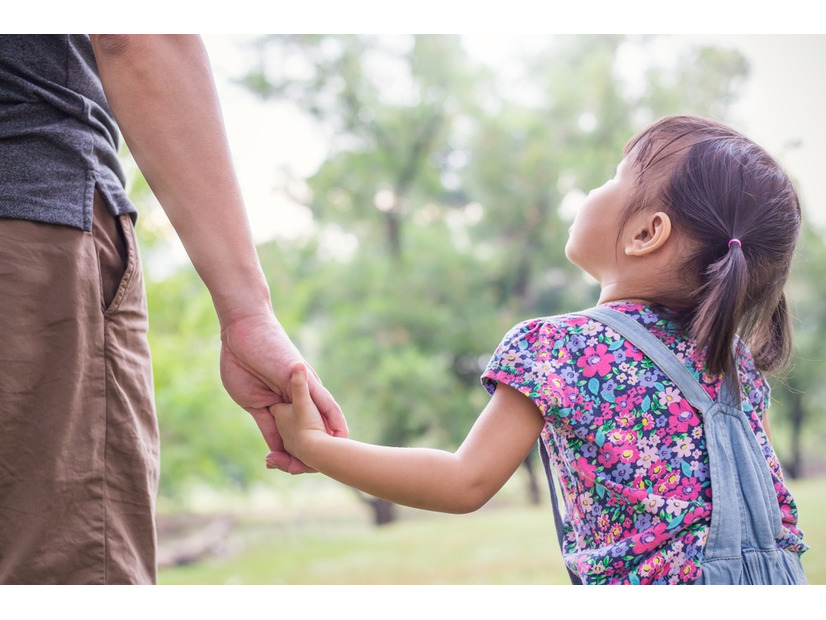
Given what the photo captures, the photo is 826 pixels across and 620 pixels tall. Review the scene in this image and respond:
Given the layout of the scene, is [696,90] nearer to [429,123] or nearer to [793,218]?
[429,123]

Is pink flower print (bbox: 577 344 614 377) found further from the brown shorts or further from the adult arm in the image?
the brown shorts

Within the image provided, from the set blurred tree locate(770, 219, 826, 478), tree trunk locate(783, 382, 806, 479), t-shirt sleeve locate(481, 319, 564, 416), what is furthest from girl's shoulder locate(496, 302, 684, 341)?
tree trunk locate(783, 382, 806, 479)

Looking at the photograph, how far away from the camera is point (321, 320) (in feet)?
24.2

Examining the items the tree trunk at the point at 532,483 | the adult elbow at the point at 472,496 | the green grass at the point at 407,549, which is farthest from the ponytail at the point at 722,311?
the tree trunk at the point at 532,483

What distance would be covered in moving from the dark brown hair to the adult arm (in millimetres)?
516

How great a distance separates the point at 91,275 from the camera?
2.97 feet

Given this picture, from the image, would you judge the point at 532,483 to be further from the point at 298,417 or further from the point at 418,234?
the point at 298,417

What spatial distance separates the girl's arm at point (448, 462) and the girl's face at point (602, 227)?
255 mm

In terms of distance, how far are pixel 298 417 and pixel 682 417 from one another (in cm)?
50

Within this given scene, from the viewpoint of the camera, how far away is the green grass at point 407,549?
4977 mm

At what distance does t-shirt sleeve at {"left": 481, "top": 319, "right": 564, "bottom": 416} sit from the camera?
969 mm

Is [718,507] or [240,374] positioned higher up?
[240,374]

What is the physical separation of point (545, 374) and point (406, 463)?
8.2 inches

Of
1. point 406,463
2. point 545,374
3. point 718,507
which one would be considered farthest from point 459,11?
point 718,507
